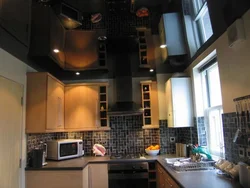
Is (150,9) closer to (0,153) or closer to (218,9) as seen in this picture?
(218,9)

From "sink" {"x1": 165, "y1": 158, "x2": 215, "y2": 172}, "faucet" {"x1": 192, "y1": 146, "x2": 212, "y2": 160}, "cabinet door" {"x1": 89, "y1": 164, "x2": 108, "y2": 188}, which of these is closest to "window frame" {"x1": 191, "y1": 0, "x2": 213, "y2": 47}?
"faucet" {"x1": 192, "y1": 146, "x2": 212, "y2": 160}

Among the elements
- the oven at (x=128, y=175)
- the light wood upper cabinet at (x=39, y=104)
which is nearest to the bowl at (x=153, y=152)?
the oven at (x=128, y=175)

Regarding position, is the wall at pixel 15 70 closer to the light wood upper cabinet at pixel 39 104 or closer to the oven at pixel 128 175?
the light wood upper cabinet at pixel 39 104

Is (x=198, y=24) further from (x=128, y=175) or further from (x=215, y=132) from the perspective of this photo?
(x=128, y=175)

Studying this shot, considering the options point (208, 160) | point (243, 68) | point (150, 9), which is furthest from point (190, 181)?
point (150, 9)

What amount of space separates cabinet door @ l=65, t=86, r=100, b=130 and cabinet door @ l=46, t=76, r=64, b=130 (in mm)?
150

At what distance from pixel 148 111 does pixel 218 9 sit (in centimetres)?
221

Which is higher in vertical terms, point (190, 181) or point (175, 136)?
point (175, 136)

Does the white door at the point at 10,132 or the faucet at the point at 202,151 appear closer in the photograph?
the white door at the point at 10,132

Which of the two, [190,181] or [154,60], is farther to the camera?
[154,60]

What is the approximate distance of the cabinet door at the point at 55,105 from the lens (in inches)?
124

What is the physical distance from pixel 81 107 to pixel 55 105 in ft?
1.99

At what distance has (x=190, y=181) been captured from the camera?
202 centimetres

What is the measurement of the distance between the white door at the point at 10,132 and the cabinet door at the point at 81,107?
1.12m
